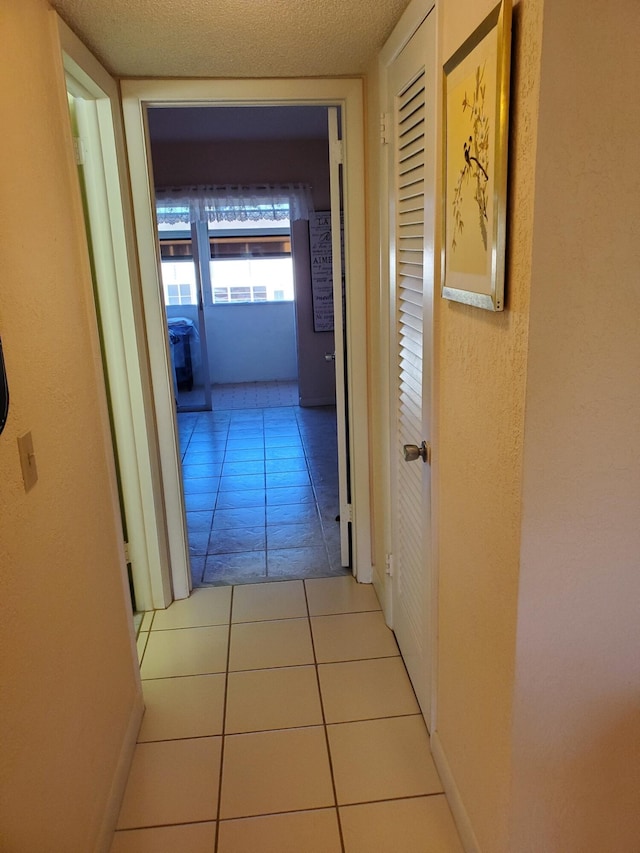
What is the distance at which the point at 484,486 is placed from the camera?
1.33 metres

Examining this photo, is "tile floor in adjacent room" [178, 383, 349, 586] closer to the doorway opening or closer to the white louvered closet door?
the doorway opening

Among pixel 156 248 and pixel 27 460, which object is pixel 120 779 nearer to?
pixel 27 460

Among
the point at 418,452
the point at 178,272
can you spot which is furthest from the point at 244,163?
the point at 418,452

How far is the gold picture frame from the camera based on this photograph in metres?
1.07

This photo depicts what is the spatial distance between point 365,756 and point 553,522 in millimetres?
1178

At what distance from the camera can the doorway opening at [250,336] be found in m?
3.46

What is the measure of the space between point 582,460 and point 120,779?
1.57 metres

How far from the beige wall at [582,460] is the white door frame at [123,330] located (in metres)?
1.61

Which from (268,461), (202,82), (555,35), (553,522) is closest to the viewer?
(555,35)

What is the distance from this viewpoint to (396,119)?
195 centimetres


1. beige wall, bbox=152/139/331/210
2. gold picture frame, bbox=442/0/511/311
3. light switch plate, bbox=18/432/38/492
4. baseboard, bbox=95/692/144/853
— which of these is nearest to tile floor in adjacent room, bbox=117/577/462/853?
baseboard, bbox=95/692/144/853

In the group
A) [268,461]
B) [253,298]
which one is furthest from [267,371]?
[268,461]

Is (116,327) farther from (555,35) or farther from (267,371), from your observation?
(267,371)

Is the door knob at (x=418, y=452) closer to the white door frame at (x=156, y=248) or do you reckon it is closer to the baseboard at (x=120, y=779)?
the white door frame at (x=156, y=248)
